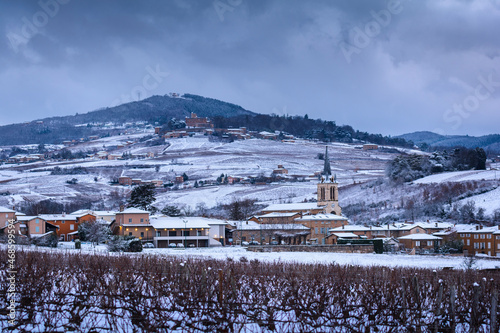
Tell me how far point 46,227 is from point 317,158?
13189 centimetres

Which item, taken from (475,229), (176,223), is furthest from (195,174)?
(475,229)

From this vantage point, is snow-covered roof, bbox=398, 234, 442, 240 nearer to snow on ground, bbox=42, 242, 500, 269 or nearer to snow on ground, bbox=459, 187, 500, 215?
snow on ground, bbox=42, 242, 500, 269

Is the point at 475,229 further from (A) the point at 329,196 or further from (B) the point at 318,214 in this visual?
(A) the point at 329,196

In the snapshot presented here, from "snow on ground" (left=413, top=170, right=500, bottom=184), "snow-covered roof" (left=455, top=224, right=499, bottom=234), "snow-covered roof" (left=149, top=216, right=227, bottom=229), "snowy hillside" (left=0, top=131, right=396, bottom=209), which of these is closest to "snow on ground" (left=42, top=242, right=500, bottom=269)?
"snow-covered roof" (left=149, top=216, right=227, bottom=229)

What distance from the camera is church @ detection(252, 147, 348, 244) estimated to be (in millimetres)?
73812

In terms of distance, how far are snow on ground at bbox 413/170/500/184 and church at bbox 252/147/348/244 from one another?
1989 centimetres

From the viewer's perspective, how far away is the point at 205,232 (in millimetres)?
62781

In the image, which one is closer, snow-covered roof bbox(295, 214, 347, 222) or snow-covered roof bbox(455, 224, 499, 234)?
snow-covered roof bbox(455, 224, 499, 234)

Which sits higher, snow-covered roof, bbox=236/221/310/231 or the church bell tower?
the church bell tower

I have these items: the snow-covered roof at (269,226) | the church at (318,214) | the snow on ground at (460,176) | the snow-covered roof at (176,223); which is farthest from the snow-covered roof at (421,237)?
the snow on ground at (460,176)

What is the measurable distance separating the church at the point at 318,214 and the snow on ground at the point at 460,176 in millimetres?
19889

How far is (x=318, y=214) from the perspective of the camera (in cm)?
7869

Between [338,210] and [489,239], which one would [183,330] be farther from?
[338,210]

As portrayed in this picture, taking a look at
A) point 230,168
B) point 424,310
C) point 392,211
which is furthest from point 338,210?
point 230,168
